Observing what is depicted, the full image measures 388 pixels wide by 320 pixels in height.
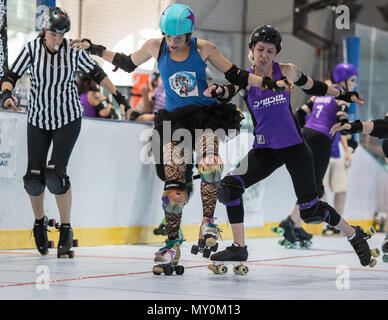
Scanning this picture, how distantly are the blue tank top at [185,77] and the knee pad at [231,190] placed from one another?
478 mm

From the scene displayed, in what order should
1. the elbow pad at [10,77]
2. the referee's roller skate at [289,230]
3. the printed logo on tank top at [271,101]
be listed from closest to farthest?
the printed logo on tank top at [271,101], the elbow pad at [10,77], the referee's roller skate at [289,230]

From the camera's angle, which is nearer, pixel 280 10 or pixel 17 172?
pixel 17 172

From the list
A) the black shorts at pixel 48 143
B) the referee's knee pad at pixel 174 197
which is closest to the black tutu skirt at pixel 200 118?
the referee's knee pad at pixel 174 197

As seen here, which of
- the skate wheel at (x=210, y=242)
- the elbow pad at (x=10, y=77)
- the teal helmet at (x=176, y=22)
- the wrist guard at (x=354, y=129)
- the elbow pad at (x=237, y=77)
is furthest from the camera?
the elbow pad at (x=10, y=77)

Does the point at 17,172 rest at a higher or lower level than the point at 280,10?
lower

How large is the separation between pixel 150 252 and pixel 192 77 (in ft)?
6.92

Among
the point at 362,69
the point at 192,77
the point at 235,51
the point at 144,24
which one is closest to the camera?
the point at 192,77

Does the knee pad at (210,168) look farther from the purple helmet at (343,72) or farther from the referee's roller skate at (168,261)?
the purple helmet at (343,72)

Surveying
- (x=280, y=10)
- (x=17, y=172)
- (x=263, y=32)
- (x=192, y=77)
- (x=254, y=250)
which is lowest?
(x=254, y=250)

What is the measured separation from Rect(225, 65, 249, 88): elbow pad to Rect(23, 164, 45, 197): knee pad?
1563mm

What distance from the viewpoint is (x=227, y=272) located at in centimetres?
420

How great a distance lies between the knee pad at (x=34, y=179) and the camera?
474cm
